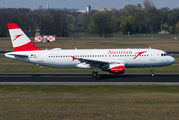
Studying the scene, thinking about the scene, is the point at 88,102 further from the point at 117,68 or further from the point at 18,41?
the point at 18,41

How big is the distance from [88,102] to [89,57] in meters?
16.1

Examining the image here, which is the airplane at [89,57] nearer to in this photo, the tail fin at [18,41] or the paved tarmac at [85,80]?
the tail fin at [18,41]

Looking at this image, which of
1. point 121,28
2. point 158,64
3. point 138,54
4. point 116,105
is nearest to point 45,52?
point 138,54

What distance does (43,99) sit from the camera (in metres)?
24.2

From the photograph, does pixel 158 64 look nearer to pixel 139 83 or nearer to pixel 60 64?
pixel 139 83

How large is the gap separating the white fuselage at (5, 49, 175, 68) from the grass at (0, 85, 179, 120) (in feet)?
27.1

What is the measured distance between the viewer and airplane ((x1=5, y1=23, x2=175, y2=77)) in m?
38.0

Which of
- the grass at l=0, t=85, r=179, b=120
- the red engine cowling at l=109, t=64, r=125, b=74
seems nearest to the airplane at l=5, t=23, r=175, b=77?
the red engine cowling at l=109, t=64, r=125, b=74

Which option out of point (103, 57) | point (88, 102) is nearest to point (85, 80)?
point (103, 57)

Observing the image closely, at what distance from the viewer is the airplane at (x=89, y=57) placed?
3800 cm

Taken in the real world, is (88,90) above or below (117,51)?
below

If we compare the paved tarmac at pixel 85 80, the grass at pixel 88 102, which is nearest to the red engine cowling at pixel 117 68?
the paved tarmac at pixel 85 80

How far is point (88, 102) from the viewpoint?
75.2ft

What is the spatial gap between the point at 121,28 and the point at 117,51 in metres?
162
